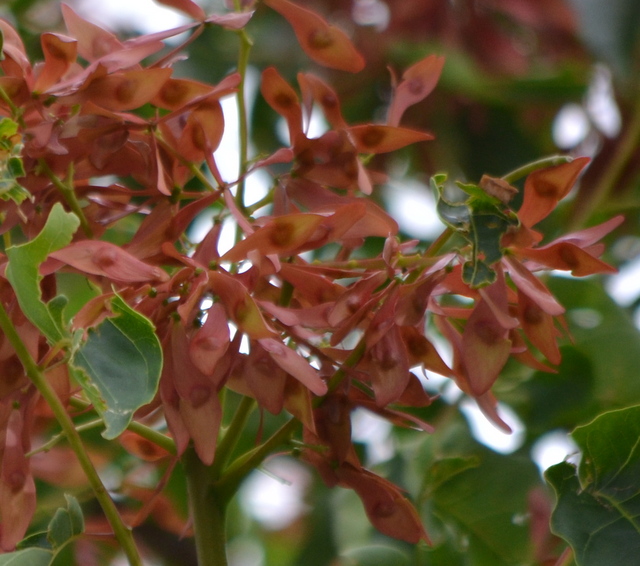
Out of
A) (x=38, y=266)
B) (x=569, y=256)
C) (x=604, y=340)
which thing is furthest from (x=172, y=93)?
(x=604, y=340)

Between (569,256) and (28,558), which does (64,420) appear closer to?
(28,558)

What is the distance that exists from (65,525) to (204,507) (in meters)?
0.08

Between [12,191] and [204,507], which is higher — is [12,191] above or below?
above

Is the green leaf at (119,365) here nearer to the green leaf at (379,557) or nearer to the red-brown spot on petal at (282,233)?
the red-brown spot on petal at (282,233)

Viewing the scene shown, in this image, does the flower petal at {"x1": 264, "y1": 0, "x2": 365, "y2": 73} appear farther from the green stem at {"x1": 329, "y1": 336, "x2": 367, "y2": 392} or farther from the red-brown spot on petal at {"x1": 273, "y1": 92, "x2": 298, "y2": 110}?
the green stem at {"x1": 329, "y1": 336, "x2": 367, "y2": 392}

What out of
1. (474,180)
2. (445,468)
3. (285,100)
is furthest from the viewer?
(474,180)

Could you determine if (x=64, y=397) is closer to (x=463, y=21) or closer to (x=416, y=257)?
(x=416, y=257)

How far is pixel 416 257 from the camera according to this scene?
20.6 inches

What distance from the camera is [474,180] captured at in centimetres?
A: 160

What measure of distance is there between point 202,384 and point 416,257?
0.13m

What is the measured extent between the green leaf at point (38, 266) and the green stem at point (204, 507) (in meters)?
0.13

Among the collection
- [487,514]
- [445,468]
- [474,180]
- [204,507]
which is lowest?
[474,180]

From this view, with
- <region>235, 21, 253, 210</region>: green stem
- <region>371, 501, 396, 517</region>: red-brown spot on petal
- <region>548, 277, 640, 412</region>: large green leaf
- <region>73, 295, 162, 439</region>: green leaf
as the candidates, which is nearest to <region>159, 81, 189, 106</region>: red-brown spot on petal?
<region>235, 21, 253, 210</region>: green stem

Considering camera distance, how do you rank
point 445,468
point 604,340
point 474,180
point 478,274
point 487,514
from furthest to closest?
point 474,180 < point 604,340 < point 487,514 < point 445,468 < point 478,274
